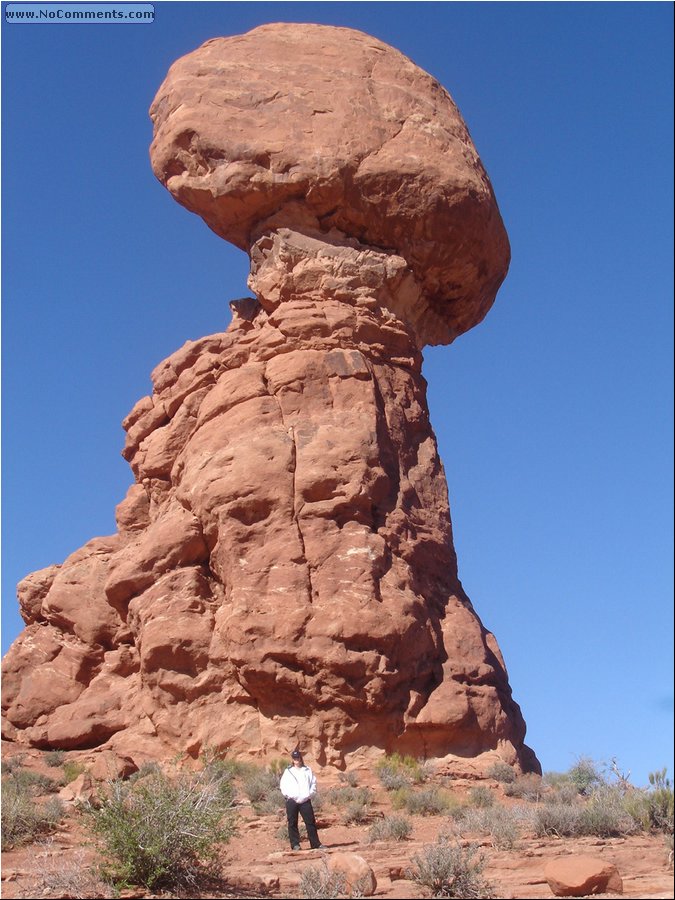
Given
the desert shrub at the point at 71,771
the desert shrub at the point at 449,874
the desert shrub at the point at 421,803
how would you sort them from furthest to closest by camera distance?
the desert shrub at the point at 71,771
the desert shrub at the point at 421,803
the desert shrub at the point at 449,874

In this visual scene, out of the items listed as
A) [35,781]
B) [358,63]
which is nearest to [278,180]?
[358,63]

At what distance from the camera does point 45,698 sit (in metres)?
19.2

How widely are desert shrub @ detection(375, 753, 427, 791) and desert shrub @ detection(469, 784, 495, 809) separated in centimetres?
87

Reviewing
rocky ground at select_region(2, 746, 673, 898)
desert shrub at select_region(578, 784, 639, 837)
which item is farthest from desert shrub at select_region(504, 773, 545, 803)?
desert shrub at select_region(578, 784, 639, 837)

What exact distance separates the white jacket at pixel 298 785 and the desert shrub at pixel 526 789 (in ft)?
14.7

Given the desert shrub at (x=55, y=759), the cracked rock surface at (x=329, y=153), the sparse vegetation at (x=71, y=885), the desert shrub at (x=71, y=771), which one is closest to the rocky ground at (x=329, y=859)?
the sparse vegetation at (x=71, y=885)

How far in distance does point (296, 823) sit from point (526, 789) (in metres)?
4.85

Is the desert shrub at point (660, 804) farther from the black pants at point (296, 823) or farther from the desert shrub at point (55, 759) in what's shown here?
the desert shrub at point (55, 759)

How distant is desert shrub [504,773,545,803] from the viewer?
1427cm

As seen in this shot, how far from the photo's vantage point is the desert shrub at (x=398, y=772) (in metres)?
14.2

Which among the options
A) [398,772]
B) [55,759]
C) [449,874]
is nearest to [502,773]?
[398,772]

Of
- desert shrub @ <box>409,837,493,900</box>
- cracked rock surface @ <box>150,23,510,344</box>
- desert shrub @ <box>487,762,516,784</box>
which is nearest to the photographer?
desert shrub @ <box>409,837,493,900</box>

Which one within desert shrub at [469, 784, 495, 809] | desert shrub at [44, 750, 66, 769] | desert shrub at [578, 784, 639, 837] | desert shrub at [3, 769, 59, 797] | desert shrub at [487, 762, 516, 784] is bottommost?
desert shrub at [578, 784, 639, 837]

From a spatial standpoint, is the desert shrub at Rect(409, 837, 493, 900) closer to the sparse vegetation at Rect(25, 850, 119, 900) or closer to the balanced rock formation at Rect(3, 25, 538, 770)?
the sparse vegetation at Rect(25, 850, 119, 900)
